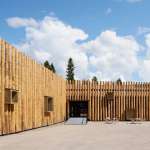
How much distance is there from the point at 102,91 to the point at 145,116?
150 inches

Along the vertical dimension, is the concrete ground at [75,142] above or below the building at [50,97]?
below

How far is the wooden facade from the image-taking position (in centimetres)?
1655

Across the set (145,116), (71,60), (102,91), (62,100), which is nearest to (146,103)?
(145,116)

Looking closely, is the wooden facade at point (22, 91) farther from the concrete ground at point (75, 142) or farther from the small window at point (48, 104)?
the concrete ground at point (75, 142)

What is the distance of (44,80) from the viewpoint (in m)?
24.9

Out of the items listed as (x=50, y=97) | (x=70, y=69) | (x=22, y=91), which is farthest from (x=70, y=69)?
(x=22, y=91)

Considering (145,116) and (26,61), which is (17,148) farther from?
(145,116)

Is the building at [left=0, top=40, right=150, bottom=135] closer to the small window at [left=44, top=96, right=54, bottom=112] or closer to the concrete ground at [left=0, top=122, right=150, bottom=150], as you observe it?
the small window at [left=44, top=96, right=54, bottom=112]

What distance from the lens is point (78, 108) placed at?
35.6 metres

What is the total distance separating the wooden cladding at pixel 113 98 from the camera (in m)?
33.2

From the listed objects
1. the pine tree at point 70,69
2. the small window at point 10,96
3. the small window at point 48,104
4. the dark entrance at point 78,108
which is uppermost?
the pine tree at point 70,69

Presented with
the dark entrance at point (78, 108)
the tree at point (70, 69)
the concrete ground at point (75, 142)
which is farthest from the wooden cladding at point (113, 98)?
the tree at point (70, 69)

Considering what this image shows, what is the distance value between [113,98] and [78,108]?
11.8ft

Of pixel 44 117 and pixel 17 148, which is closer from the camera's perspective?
pixel 17 148
